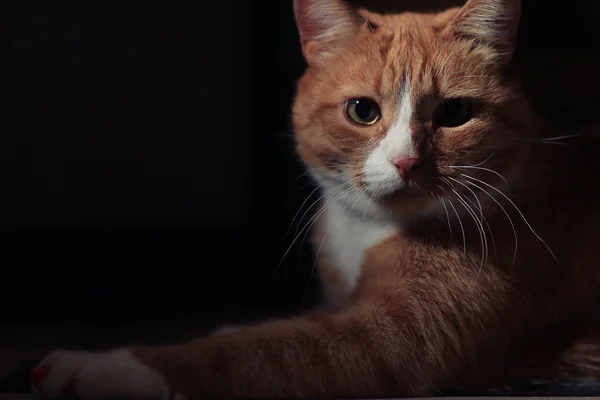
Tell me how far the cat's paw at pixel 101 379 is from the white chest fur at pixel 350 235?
17.5 inches

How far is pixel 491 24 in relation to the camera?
121 cm

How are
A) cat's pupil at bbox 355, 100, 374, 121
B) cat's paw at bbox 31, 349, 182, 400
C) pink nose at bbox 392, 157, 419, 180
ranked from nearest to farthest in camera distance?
cat's paw at bbox 31, 349, 182, 400 → pink nose at bbox 392, 157, 419, 180 → cat's pupil at bbox 355, 100, 374, 121

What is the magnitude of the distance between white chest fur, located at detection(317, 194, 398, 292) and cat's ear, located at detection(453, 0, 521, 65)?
0.36m

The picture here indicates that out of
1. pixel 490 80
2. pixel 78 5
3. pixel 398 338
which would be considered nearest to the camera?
pixel 398 338

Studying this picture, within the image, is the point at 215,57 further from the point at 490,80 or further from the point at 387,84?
the point at 490,80

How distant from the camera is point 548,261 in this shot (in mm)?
1272

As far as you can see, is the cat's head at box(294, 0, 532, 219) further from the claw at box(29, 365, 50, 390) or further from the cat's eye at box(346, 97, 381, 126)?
the claw at box(29, 365, 50, 390)

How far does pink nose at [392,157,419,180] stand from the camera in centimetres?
112

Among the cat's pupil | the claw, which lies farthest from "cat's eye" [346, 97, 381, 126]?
the claw

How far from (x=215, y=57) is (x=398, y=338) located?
73 centimetres

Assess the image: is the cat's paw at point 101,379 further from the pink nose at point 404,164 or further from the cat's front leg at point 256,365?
the pink nose at point 404,164

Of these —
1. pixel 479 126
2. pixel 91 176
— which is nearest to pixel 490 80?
pixel 479 126

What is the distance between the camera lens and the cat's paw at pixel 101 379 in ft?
3.35

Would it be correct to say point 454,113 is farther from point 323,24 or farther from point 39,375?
point 39,375
